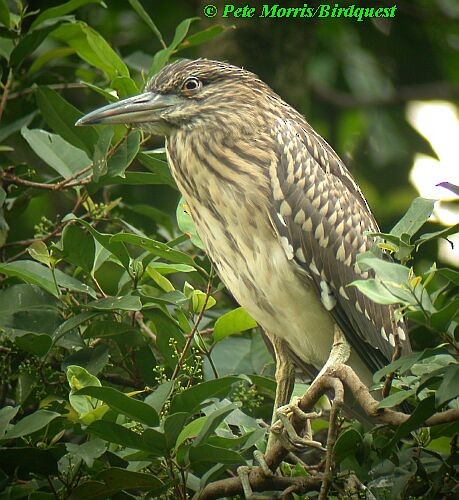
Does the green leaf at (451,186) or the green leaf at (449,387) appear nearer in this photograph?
the green leaf at (449,387)

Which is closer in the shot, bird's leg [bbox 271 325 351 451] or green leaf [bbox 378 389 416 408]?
green leaf [bbox 378 389 416 408]

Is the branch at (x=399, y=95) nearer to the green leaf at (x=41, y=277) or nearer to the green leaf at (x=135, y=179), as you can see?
the green leaf at (x=135, y=179)

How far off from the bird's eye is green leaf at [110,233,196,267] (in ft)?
2.83

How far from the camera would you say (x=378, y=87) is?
7.38 m

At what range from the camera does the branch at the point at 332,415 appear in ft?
10.3

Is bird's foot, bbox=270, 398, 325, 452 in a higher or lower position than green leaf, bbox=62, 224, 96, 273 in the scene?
lower

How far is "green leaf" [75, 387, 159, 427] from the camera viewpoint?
3.09 metres

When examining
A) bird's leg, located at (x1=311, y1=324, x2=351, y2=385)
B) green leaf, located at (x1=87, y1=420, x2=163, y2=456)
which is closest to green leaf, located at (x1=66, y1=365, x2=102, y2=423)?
green leaf, located at (x1=87, y1=420, x2=163, y2=456)

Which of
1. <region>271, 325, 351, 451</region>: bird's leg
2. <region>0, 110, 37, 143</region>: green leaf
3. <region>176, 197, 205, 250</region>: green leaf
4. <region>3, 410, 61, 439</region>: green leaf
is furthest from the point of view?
<region>0, 110, 37, 143</region>: green leaf

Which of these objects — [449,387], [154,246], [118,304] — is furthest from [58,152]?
[449,387]

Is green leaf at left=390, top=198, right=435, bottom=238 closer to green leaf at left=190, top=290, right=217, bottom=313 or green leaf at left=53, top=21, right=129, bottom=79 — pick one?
green leaf at left=190, top=290, right=217, bottom=313

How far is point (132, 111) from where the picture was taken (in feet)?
13.4

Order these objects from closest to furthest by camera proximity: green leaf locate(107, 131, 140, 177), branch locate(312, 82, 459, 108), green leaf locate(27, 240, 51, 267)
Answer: green leaf locate(27, 240, 51, 267), green leaf locate(107, 131, 140, 177), branch locate(312, 82, 459, 108)

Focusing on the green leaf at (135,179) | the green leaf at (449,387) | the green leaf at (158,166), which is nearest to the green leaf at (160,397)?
the green leaf at (449,387)
